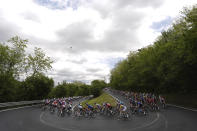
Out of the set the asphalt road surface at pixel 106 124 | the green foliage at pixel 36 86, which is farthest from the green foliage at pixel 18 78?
the asphalt road surface at pixel 106 124

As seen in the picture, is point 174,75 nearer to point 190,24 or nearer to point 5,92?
point 190,24

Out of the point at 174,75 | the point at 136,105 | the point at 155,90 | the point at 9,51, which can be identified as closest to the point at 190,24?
the point at 174,75

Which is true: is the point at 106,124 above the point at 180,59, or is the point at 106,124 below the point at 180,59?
below

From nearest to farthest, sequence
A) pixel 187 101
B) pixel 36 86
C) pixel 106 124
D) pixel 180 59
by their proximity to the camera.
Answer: pixel 106 124, pixel 187 101, pixel 180 59, pixel 36 86

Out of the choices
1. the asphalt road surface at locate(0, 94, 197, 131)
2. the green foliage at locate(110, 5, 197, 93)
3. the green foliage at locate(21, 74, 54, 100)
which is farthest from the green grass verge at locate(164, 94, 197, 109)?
the green foliage at locate(21, 74, 54, 100)

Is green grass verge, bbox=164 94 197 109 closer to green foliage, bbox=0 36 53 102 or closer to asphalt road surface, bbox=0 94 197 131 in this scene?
asphalt road surface, bbox=0 94 197 131

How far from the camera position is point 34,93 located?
116 feet

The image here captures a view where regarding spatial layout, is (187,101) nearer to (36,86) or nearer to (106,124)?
(106,124)

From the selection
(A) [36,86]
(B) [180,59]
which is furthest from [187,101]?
(A) [36,86]

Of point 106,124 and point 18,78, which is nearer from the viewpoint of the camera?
point 106,124

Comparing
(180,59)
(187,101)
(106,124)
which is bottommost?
(106,124)

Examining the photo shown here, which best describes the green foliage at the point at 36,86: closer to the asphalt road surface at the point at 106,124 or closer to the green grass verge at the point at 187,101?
the asphalt road surface at the point at 106,124

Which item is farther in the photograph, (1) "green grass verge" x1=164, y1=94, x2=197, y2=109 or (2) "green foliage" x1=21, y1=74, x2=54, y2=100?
(2) "green foliage" x1=21, y1=74, x2=54, y2=100

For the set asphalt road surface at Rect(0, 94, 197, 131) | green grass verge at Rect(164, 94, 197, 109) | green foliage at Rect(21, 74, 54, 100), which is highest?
green foliage at Rect(21, 74, 54, 100)
